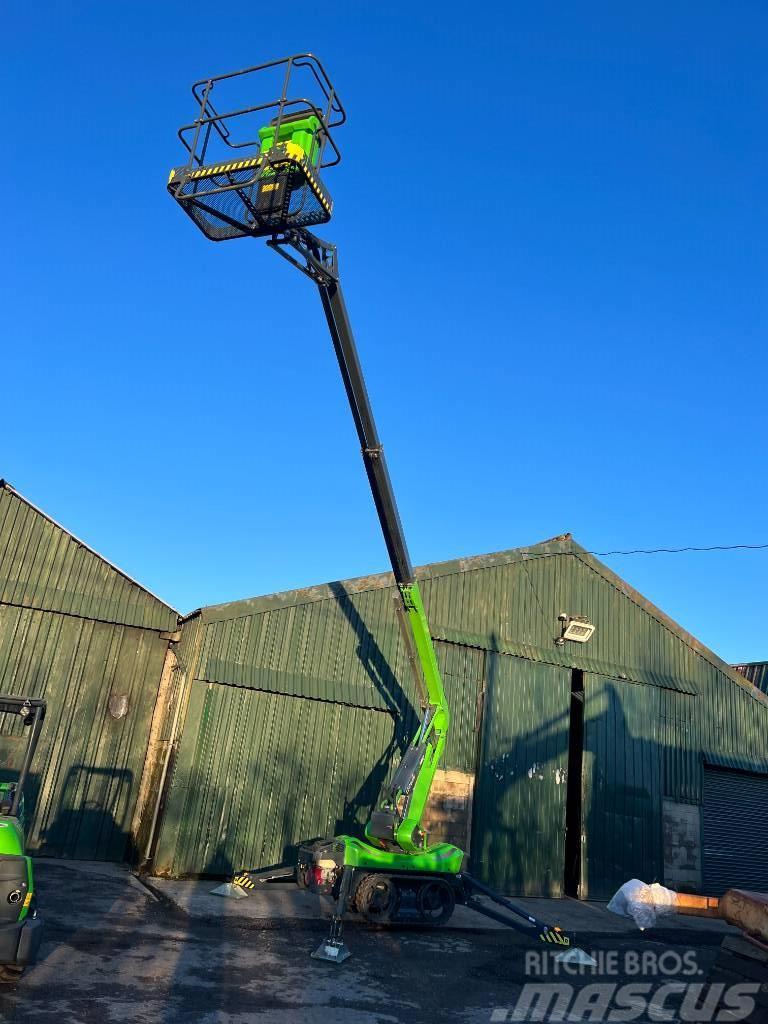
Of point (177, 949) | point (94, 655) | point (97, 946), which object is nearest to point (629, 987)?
point (177, 949)

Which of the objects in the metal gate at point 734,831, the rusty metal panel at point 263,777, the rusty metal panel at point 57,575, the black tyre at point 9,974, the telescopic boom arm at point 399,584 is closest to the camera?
the black tyre at point 9,974

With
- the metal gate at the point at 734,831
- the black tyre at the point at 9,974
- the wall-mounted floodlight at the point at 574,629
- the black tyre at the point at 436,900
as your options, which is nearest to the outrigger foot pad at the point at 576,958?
the black tyre at the point at 436,900

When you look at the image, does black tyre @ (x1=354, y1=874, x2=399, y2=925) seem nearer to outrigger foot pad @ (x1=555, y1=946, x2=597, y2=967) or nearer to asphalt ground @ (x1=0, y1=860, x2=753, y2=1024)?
asphalt ground @ (x1=0, y1=860, x2=753, y2=1024)

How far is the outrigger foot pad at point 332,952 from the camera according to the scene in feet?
29.7

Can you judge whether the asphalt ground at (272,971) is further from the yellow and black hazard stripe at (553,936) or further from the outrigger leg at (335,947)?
the yellow and black hazard stripe at (553,936)

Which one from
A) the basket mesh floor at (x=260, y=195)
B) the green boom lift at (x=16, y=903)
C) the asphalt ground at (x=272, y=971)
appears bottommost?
the asphalt ground at (x=272, y=971)

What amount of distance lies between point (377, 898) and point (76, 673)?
803cm

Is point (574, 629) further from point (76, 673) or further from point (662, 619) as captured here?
point (76, 673)

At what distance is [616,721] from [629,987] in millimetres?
9518

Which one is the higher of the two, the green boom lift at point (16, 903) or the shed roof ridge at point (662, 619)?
the shed roof ridge at point (662, 619)

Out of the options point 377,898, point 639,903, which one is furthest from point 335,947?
point 639,903

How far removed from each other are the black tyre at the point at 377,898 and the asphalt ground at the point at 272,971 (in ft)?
0.75

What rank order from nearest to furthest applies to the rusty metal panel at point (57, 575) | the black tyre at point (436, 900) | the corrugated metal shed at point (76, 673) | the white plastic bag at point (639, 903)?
the black tyre at point (436, 900)
the white plastic bag at point (639, 903)
the corrugated metal shed at point (76, 673)
the rusty metal panel at point (57, 575)

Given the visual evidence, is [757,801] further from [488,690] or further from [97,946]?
[97,946]
